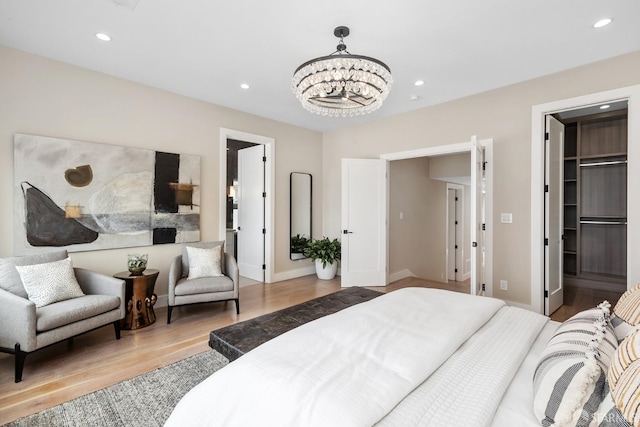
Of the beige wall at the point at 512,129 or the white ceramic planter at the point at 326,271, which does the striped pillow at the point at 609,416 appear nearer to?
the beige wall at the point at 512,129

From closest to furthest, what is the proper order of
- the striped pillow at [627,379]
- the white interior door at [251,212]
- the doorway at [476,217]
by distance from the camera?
the striped pillow at [627,379] → the doorway at [476,217] → the white interior door at [251,212]

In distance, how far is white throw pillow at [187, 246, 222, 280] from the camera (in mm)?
3588

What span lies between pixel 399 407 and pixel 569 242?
5827mm

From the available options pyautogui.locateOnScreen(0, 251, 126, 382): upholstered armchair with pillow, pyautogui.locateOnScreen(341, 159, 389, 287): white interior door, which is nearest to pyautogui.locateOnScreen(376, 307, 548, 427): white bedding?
pyautogui.locateOnScreen(0, 251, 126, 382): upholstered armchair with pillow

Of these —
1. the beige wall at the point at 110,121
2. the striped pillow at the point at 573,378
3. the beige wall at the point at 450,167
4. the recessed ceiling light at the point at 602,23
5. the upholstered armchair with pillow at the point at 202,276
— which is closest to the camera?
the striped pillow at the point at 573,378

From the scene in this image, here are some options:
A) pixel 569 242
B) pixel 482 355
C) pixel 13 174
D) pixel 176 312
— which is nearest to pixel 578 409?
pixel 482 355

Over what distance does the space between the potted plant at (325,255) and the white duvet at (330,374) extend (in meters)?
3.70

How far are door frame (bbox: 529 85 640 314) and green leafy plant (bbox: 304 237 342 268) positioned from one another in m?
2.92

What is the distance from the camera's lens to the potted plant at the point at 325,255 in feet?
17.6

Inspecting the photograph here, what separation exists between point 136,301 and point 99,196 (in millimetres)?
1252

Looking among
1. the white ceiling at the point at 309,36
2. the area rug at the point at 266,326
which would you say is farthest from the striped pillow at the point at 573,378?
the white ceiling at the point at 309,36

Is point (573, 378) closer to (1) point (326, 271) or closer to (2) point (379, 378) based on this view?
(2) point (379, 378)

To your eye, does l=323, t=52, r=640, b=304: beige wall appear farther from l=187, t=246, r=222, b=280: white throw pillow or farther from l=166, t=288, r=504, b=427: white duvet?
l=187, t=246, r=222, b=280: white throw pillow

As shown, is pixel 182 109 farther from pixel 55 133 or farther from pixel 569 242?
pixel 569 242
